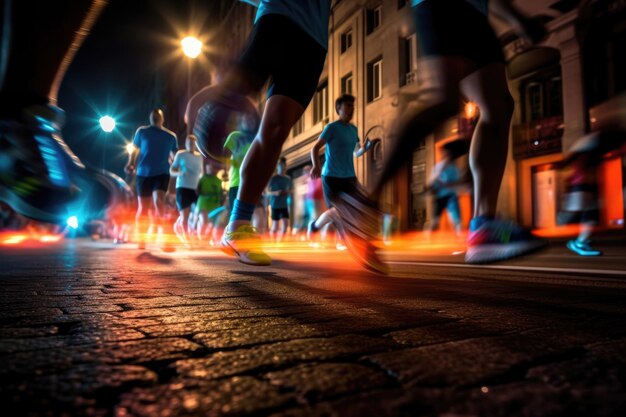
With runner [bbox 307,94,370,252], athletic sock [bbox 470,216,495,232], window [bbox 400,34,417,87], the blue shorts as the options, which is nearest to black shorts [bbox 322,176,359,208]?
runner [bbox 307,94,370,252]

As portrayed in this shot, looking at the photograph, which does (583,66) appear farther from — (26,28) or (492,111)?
(26,28)

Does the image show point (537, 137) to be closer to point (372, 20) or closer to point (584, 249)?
point (584, 249)

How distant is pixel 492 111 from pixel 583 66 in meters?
10.1

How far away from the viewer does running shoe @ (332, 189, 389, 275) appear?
9.21 feet

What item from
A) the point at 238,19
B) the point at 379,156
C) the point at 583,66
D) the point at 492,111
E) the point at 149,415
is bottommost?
the point at 149,415

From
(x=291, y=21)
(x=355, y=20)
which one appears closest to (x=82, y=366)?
(x=291, y=21)

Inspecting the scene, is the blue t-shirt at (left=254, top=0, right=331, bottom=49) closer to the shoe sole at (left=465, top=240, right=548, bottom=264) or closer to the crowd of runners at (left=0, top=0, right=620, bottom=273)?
the crowd of runners at (left=0, top=0, right=620, bottom=273)

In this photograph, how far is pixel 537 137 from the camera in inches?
474

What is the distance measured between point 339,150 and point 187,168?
150 inches

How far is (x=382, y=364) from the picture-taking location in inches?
32.2

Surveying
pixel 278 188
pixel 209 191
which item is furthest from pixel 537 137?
pixel 209 191

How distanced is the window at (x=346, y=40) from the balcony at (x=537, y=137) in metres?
9.08

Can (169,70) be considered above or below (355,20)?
above

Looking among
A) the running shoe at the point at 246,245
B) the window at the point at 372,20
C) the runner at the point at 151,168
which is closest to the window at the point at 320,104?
the window at the point at 372,20
